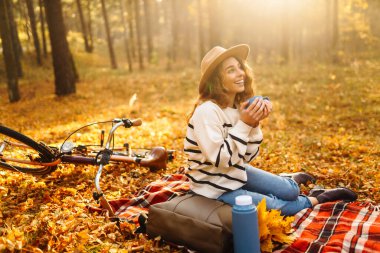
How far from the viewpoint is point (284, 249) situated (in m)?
3.91

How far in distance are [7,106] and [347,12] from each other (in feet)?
74.5

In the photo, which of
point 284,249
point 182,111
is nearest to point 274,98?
point 182,111

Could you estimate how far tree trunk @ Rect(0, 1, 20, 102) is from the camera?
47.2ft

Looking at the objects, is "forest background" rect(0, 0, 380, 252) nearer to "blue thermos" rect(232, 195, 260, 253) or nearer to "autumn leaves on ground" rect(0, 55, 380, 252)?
"autumn leaves on ground" rect(0, 55, 380, 252)

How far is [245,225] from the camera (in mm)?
3406

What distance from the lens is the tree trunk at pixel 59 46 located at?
14820 millimetres

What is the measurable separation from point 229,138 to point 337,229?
1.59 m

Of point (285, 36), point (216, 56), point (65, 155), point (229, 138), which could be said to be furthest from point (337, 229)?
point (285, 36)

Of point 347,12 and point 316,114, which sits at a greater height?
point 347,12

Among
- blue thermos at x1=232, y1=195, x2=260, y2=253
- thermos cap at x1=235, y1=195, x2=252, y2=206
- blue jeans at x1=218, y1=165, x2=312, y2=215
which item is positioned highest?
thermos cap at x1=235, y1=195, x2=252, y2=206

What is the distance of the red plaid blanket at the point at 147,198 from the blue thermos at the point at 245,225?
1.59 metres

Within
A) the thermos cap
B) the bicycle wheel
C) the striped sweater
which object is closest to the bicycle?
the bicycle wheel

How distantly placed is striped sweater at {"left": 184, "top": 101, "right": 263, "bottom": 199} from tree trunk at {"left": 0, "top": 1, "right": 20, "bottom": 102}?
503 inches

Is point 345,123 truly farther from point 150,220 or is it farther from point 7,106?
point 7,106
